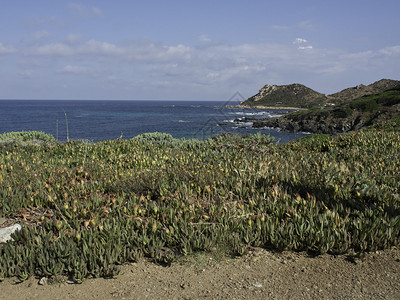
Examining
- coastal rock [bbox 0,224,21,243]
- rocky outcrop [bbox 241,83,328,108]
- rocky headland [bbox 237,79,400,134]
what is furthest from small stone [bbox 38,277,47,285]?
rocky outcrop [bbox 241,83,328,108]

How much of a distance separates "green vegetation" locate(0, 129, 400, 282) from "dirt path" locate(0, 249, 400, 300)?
0.14 metres

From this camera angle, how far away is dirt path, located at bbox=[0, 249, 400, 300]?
3.50 m

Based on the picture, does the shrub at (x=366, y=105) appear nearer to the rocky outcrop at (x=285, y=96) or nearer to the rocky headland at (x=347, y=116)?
the rocky headland at (x=347, y=116)

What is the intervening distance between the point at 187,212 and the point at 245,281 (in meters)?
1.44

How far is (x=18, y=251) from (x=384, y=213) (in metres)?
4.81

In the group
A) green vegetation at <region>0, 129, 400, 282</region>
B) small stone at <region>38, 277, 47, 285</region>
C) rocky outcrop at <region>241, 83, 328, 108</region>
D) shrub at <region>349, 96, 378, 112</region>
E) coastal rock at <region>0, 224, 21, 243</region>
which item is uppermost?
rocky outcrop at <region>241, 83, 328, 108</region>

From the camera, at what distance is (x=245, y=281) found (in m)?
3.74

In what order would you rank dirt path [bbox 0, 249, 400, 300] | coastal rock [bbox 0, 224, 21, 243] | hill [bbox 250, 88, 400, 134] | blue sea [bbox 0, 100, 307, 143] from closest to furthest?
dirt path [bbox 0, 249, 400, 300]
coastal rock [bbox 0, 224, 21, 243]
hill [bbox 250, 88, 400, 134]
blue sea [bbox 0, 100, 307, 143]

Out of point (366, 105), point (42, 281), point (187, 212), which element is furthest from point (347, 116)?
point (42, 281)

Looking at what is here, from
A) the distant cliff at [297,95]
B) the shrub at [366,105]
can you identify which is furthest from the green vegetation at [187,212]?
the distant cliff at [297,95]

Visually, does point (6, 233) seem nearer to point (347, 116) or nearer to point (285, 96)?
point (347, 116)

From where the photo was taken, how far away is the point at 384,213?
4570 millimetres

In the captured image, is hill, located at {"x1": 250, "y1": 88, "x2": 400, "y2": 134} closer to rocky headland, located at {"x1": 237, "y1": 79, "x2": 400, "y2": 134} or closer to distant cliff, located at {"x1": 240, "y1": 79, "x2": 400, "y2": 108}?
rocky headland, located at {"x1": 237, "y1": 79, "x2": 400, "y2": 134}

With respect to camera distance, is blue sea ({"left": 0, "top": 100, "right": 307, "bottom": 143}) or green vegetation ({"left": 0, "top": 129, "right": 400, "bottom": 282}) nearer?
green vegetation ({"left": 0, "top": 129, "right": 400, "bottom": 282})
